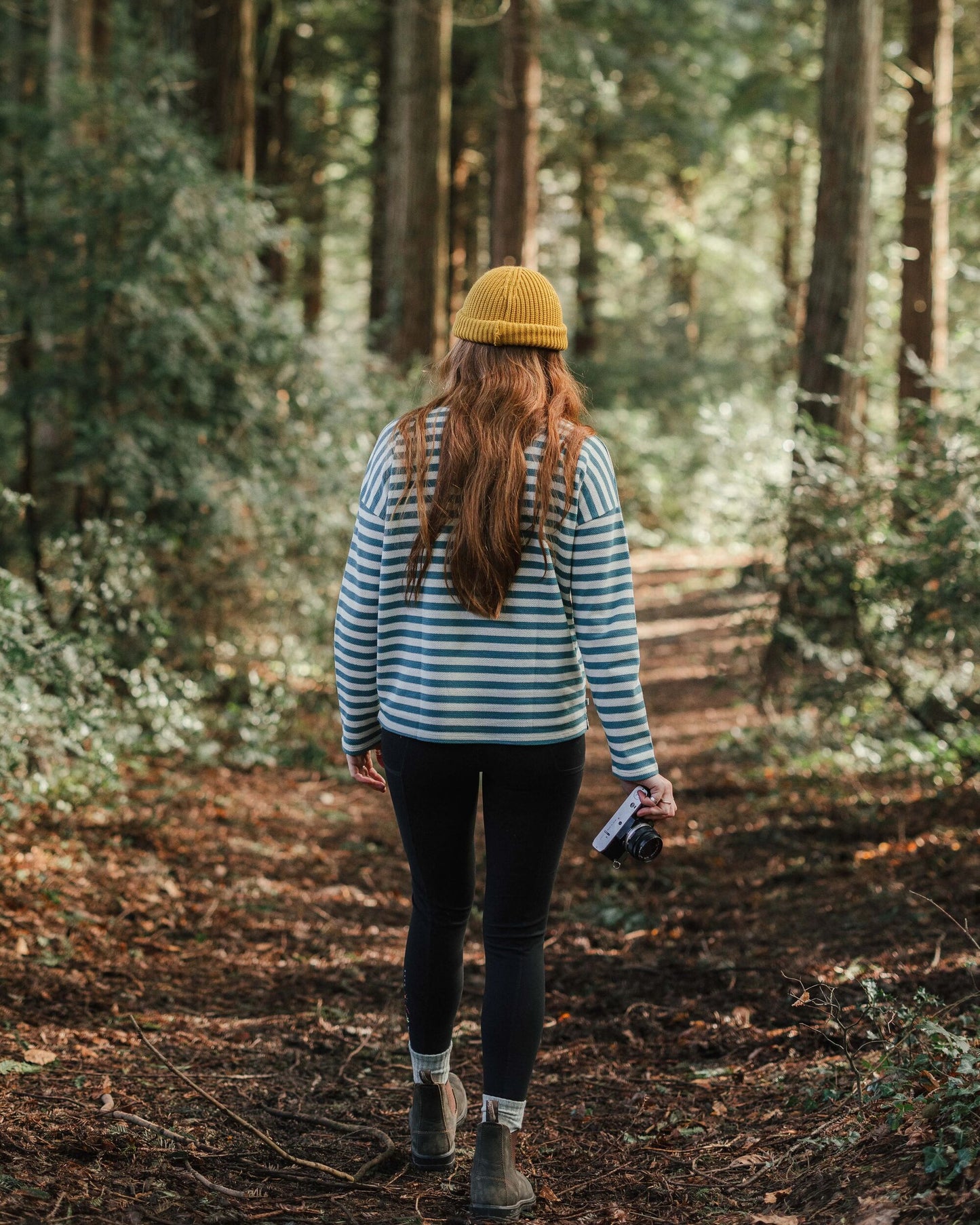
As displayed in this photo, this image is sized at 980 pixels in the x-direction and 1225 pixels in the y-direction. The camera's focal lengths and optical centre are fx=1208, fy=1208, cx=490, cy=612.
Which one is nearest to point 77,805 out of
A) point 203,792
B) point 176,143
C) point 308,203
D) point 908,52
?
point 203,792

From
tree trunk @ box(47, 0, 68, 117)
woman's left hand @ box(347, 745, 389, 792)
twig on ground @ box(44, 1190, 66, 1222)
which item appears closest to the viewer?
twig on ground @ box(44, 1190, 66, 1222)

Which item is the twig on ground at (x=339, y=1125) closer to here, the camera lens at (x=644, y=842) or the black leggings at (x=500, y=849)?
the black leggings at (x=500, y=849)

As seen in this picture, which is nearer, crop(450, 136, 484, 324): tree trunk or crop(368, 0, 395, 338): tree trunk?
crop(368, 0, 395, 338): tree trunk

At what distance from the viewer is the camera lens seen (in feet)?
9.37

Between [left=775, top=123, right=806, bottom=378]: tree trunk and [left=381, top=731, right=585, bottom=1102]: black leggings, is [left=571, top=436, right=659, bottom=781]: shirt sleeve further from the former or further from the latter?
[left=775, top=123, right=806, bottom=378]: tree trunk

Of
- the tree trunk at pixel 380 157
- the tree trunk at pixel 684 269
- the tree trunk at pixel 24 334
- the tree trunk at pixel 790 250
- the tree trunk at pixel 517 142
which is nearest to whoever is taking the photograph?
the tree trunk at pixel 24 334

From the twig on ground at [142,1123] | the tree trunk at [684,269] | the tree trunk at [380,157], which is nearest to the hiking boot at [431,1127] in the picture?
the twig on ground at [142,1123]

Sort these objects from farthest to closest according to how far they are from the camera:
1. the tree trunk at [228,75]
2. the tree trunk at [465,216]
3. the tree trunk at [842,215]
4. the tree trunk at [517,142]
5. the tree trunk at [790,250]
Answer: the tree trunk at [790,250] < the tree trunk at [465,216] < the tree trunk at [517,142] < the tree trunk at [228,75] < the tree trunk at [842,215]

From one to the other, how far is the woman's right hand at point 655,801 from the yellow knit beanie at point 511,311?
3.61 ft

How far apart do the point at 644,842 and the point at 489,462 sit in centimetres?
98

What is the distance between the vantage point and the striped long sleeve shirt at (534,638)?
2877mm

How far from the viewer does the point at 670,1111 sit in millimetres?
3645

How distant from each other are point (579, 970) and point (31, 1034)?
7.00 ft

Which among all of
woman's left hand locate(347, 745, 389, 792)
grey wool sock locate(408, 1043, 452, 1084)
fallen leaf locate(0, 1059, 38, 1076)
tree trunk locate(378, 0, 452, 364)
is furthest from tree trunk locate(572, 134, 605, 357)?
grey wool sock locate(408, 1043, 452, 1084)
